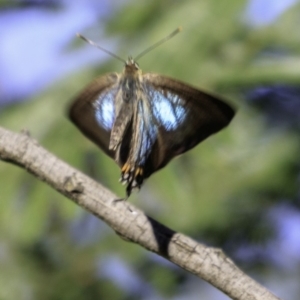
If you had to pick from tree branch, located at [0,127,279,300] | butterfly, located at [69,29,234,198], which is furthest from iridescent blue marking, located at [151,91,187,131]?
tree branch, located at [0,127,279,300]

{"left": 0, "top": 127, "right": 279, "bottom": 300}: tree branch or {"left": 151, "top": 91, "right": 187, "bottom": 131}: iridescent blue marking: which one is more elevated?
{"left": 151, "top": 91, "right": 187, "bottom": 131}: iridescent blue marking

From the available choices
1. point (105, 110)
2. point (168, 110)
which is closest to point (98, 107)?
point (105, 110)

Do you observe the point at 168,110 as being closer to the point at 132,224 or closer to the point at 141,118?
the point at 141,118

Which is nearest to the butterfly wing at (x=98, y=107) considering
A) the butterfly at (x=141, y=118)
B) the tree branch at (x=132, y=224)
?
the butterfly at (x=141, y=118)

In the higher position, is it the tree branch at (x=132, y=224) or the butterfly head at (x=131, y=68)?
the butterfly head at (x=131, y=68)

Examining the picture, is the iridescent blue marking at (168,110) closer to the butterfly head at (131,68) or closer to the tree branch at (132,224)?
the butterfly head at (131,68)

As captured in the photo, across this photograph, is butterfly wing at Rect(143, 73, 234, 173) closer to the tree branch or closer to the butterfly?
the butterfly

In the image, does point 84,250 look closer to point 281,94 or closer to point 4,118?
point 4,118
